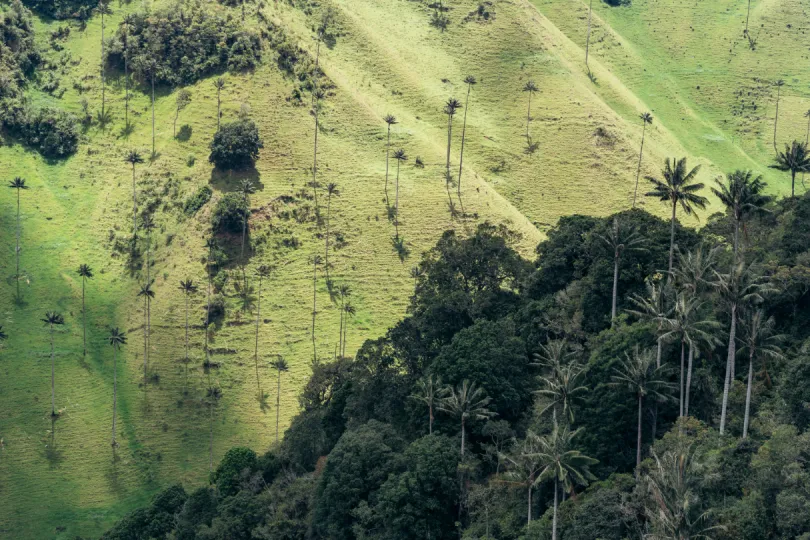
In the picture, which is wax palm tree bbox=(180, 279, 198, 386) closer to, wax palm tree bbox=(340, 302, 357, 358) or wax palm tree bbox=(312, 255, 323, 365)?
wax palm tree bbox=(312, 255, 323, 365)

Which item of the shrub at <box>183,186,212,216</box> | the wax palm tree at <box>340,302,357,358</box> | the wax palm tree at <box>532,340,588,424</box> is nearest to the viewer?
the wax palm tree at <box>532,340,588,424</box>

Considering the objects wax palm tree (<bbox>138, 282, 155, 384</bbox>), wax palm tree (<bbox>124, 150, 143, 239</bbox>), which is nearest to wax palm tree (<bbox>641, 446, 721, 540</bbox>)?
wax palm tree (<bbox>138, 282, 155, 384</bbox>)

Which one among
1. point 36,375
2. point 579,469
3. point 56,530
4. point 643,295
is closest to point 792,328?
point 643,295

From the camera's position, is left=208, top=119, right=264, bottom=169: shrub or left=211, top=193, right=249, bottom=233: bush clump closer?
left=211, top=193, right=249, bottom=233: bush clump

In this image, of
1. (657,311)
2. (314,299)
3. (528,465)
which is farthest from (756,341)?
(314,299)

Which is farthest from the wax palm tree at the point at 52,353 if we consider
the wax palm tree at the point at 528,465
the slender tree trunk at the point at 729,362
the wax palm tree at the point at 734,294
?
the slender tree trunk at the point at 729,362

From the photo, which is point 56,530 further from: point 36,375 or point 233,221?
point 233,221

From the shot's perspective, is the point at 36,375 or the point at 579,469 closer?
the point at 579,469
